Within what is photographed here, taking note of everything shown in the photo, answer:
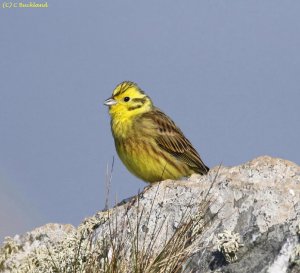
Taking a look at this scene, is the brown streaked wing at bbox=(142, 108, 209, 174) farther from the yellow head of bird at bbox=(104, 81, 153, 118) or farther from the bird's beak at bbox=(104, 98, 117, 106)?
the bird's beak at bbox=(104, 98, 117, 106)

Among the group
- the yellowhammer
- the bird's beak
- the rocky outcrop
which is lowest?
the rocky outcrop

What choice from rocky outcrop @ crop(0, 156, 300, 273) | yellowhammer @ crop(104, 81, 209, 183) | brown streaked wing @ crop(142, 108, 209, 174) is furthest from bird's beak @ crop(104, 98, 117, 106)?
rocky outcrop @ crop(0, 156, 300, 273)

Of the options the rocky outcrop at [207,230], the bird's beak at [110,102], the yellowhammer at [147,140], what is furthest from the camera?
the bird's beak at [110,102]

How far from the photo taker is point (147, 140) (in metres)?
11.0

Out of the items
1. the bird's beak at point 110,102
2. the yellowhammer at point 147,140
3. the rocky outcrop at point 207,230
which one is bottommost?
the rocky outcrop at point 207,230

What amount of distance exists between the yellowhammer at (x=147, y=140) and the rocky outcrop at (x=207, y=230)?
1372 mm

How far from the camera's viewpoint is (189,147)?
1158 centimetres

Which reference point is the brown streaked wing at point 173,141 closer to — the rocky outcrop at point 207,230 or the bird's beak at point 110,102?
the bird's beak at point 110,102

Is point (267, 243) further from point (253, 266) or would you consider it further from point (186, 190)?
point (186, 190)

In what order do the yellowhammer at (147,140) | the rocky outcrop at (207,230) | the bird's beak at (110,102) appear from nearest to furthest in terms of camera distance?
the rocky outcrop at (207,230) → the yellowhammer at (147,140) → the bird's beak at (110,102)

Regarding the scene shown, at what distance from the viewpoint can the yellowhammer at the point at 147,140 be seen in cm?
1071

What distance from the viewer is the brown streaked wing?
11205mm

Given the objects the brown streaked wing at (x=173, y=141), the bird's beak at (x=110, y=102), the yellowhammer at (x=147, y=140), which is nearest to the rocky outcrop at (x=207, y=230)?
the yellowhammer at (x=147, y=140)

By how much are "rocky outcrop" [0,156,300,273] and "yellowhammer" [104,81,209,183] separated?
137cm
